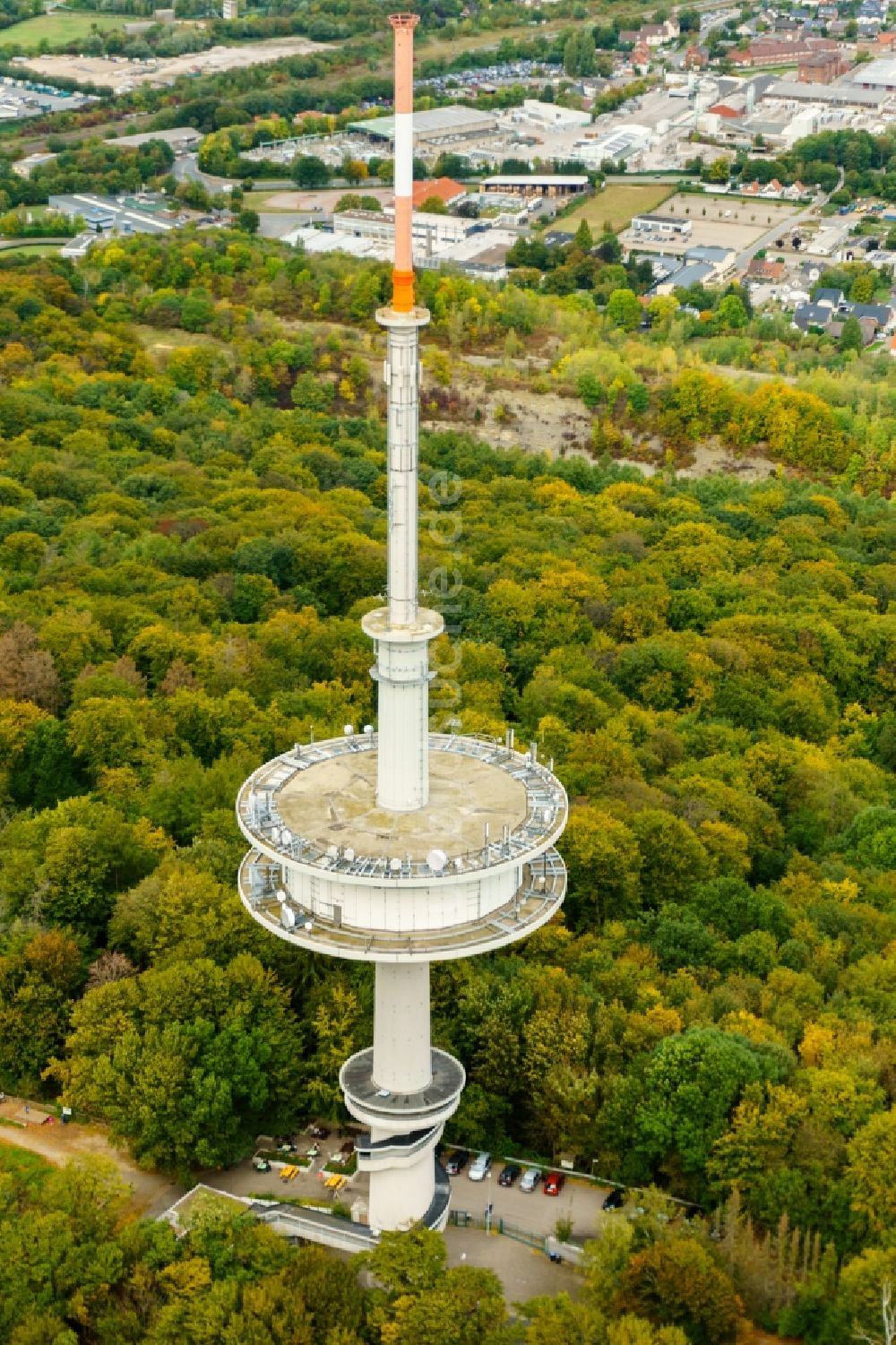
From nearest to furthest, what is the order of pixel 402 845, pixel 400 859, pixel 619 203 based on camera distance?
pixel 400 859
pixel 402 845
pixel 619 203

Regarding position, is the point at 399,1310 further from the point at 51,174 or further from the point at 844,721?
the point at 51,174

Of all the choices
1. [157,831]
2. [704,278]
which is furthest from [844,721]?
[704,278]

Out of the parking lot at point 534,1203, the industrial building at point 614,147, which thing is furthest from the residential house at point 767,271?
the parking lot at point 534,1203

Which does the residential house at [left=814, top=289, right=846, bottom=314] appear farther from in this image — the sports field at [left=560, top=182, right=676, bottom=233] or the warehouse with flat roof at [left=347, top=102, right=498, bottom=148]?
the warehouse with flat roof at [left=347, top=102, right=498, bottom=148]

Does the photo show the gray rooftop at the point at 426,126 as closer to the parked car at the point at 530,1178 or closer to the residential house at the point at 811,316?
the residential house at the point at 811,316

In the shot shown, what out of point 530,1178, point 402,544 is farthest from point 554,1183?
point 402,544

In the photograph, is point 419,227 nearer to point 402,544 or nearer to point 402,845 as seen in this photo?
point 402,544
